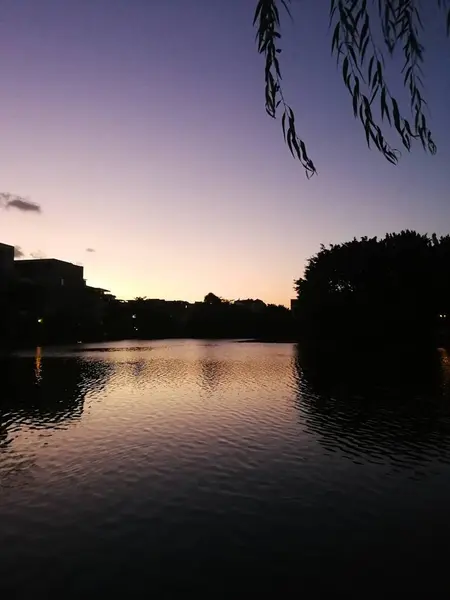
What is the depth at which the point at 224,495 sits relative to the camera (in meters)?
11.4

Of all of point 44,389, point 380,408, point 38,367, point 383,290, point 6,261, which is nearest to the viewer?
point 380,408

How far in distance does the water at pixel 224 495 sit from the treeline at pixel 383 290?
3378cm

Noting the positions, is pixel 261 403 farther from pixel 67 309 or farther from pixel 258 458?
pixel 67 309

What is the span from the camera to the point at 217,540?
9.16 metres

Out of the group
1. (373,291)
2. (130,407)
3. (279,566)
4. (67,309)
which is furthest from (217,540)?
(67,309)

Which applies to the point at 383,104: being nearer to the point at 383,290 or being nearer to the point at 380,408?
the point at 380,408

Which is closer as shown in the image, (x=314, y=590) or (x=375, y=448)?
(x=314, y=590)

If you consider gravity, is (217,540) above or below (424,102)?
below

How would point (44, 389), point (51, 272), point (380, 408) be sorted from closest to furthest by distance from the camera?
point (380, 408), point (44, 389), point (51, 272)

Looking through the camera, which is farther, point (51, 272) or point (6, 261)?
point (51, 272)

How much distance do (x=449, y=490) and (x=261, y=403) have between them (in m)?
12.4

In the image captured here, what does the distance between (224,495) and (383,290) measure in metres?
49.7

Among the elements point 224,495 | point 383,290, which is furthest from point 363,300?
point 224,495

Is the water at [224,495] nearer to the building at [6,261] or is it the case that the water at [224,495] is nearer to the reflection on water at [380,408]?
the reflection on water at [380,408]
